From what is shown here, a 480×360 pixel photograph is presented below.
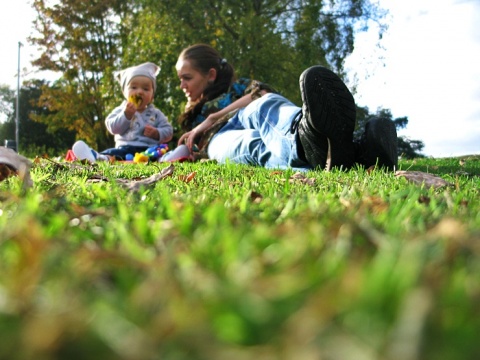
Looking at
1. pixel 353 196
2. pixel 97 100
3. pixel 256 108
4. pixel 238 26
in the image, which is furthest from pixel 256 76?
pixel 353 196

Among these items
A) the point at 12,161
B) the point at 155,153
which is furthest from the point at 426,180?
the point at 155,153

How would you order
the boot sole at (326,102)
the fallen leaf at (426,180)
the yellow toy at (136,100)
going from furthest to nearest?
the yellow toy at (136,100) < the boot sole at (326,102) < the fallen leaf at (426,180)

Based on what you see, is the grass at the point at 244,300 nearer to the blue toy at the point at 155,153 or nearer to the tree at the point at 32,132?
the blue toy at the point at 155,153

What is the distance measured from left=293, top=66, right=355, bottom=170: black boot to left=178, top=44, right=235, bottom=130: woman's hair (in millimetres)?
3856

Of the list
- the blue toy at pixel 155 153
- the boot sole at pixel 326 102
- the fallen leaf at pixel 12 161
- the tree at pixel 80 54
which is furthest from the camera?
the tree at pixel 80 54

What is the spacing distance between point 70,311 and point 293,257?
330 mm

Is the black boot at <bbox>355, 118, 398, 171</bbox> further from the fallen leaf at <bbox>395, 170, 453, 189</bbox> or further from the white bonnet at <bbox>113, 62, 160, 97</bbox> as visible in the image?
the white bonnet at <bbox>113, 62, 160, 97</bbox>

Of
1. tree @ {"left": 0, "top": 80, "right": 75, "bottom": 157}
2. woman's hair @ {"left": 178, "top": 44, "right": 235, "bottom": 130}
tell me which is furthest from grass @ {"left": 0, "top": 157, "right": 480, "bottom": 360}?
tree @ {"left": 0, "top": 80, "right": 75, "bottom": 157}

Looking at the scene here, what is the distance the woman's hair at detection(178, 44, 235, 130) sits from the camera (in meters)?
7.30

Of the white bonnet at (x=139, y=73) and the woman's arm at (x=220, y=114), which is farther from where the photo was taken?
the white bonnet at (x=139, y=73)

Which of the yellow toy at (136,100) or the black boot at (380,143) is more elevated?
the yellow toy at (136,100)

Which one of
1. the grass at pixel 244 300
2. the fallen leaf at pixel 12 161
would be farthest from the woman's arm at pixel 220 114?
the grass at pixel 244 300

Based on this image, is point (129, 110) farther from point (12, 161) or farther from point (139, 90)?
point (12, 161)

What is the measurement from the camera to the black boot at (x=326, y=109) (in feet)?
10.8
